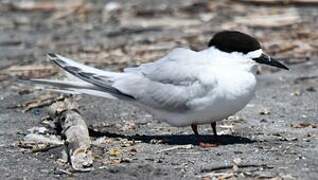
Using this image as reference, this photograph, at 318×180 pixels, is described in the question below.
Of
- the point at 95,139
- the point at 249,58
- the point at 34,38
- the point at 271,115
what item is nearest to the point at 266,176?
the point at 249,58

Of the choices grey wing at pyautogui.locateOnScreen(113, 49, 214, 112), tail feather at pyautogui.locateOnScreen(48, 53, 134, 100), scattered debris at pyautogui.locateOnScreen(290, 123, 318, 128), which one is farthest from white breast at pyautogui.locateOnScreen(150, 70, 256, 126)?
scattered debris at pyautogui.locateOnScreen(290, 123, 318, 128)

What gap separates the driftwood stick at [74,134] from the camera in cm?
504

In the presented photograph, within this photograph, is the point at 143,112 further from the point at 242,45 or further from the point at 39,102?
the point at 242,45

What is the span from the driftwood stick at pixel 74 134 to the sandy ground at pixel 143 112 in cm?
7

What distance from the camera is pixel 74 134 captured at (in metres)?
5.45

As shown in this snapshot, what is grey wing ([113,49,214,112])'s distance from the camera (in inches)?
214

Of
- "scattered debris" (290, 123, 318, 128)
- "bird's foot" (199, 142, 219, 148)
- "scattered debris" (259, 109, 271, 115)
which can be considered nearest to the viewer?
"bird's foot" (199, 142, 219, 148)

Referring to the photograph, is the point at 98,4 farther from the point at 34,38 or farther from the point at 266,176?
the point at 266,176

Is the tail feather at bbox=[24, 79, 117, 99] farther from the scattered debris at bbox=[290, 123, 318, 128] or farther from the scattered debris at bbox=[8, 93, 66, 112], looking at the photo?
the scattered debris at bbox=[290, 123, 318, 128]

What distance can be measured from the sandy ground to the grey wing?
9.6 inches

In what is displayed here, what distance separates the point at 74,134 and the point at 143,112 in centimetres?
123

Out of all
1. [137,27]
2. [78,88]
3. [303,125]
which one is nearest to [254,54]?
[303,125]

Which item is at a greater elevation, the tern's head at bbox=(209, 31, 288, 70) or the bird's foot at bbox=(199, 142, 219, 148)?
the tern's head at bbox=(209, 31, 288, 70)

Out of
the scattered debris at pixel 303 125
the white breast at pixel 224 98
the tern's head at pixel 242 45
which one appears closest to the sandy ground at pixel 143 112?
the scattered debris at pixel 303 125
